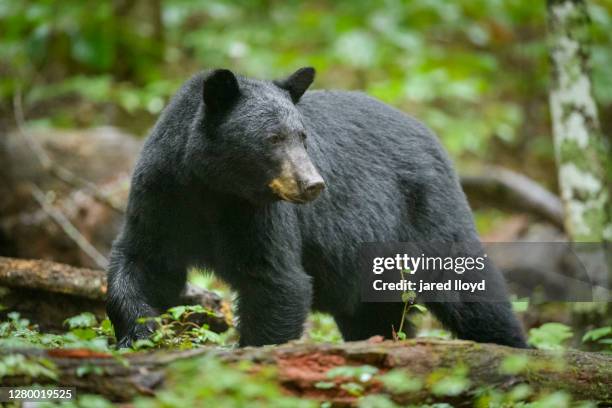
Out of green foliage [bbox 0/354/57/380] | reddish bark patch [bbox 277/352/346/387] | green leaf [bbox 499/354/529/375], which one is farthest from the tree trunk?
green foliage [bbox 0/354/57/380]

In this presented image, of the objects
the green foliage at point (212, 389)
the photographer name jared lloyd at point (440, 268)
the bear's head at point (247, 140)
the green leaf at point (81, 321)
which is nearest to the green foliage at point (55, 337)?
the green leaf at point (81, 321)

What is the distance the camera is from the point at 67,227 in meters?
9.18

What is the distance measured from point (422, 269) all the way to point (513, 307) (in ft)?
2.69

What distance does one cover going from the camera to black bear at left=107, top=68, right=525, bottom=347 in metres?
4.77

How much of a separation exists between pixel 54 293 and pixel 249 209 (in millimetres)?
2053

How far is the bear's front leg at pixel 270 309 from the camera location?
484 centimetres

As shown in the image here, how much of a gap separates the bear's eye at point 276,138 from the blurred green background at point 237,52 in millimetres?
5843

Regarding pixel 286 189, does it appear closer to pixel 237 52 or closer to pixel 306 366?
pixel 306 366

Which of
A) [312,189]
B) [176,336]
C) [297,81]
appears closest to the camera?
[312,189]

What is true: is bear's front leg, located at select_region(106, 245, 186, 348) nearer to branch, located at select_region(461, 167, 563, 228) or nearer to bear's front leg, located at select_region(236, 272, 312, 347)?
bear's front leg, located at select_region(236, 272, 312, 347)

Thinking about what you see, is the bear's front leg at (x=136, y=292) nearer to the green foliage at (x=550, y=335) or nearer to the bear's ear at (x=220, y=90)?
the bear's ear at (x=220, y=90)

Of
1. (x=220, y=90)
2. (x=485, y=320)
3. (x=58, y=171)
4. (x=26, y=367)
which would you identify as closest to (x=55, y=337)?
(x=26, y=367)

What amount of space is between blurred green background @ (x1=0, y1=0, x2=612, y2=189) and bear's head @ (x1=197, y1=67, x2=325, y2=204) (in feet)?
18.9

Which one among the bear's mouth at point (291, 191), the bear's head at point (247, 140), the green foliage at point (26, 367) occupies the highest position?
the bear's head at point (247, 140)
